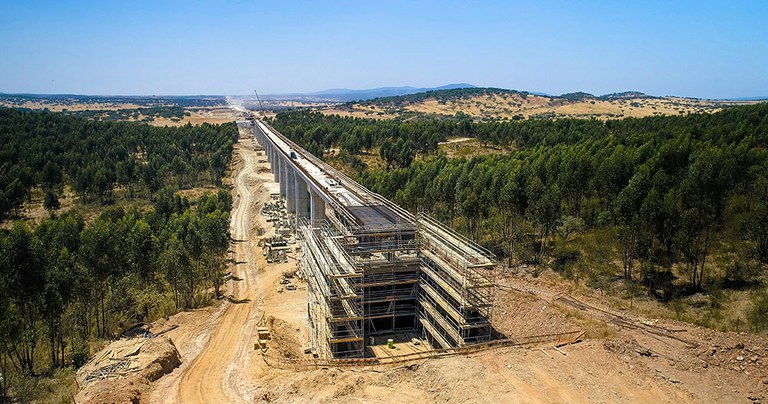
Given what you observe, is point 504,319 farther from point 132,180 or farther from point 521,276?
point 132,180

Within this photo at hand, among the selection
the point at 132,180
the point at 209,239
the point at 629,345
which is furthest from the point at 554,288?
the point at 132,180

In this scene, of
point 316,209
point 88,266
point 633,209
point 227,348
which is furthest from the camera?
point 316,209

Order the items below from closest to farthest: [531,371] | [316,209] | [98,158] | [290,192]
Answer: [531,371]
[316,209]
[290,192]
[98,158]

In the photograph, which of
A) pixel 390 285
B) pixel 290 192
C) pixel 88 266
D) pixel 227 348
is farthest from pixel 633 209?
pixel 290 192

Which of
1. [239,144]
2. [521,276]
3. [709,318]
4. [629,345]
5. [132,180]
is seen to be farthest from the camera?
[239,144]

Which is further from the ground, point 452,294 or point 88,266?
point 452,294

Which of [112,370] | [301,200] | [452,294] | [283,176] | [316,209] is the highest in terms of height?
[283,176]

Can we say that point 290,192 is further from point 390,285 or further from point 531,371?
point 531,371
